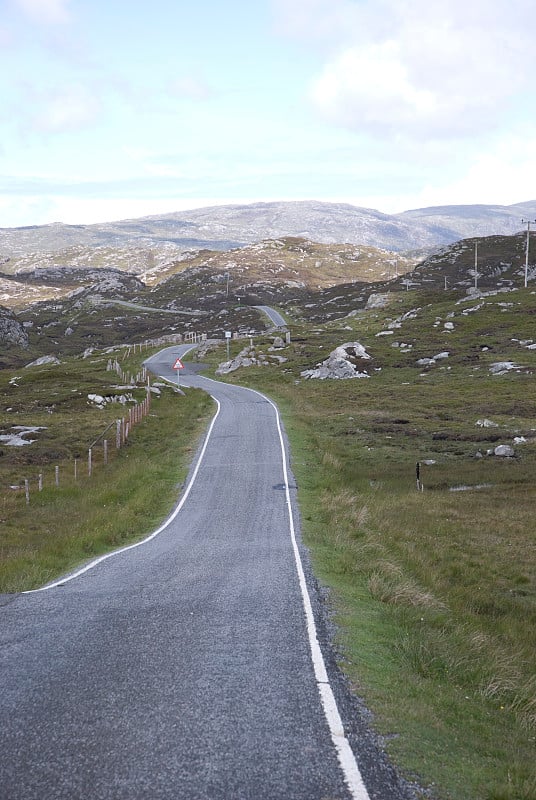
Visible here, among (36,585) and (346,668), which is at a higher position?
(346,668)

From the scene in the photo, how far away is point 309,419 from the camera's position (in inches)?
1873

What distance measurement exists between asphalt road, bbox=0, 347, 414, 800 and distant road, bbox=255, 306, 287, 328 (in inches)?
4709

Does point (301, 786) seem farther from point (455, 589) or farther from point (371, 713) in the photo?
point (455, 589)

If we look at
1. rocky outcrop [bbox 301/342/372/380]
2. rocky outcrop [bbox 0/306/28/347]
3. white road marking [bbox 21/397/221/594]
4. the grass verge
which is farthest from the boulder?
rocky outcrop [bbox 0/306/28/347]

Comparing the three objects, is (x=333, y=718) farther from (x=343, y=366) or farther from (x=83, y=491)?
(x=343, y=366)

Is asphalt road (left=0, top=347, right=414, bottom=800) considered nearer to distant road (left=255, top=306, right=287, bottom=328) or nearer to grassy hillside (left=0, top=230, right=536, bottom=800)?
grassy hillside (left=0, top=230, right=536, bottom=800)

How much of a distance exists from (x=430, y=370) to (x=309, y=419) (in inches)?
1184

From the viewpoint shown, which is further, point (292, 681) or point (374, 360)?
point (374, 360)

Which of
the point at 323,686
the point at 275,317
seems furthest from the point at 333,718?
the point at 275,317

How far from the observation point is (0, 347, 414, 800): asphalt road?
20.1 ft

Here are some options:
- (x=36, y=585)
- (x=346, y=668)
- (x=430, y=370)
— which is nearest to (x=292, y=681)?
(x=346, y=668)

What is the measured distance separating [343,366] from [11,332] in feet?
318

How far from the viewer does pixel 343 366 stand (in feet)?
243

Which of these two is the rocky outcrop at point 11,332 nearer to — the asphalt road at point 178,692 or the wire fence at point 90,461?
the wire fence at point 90,461
